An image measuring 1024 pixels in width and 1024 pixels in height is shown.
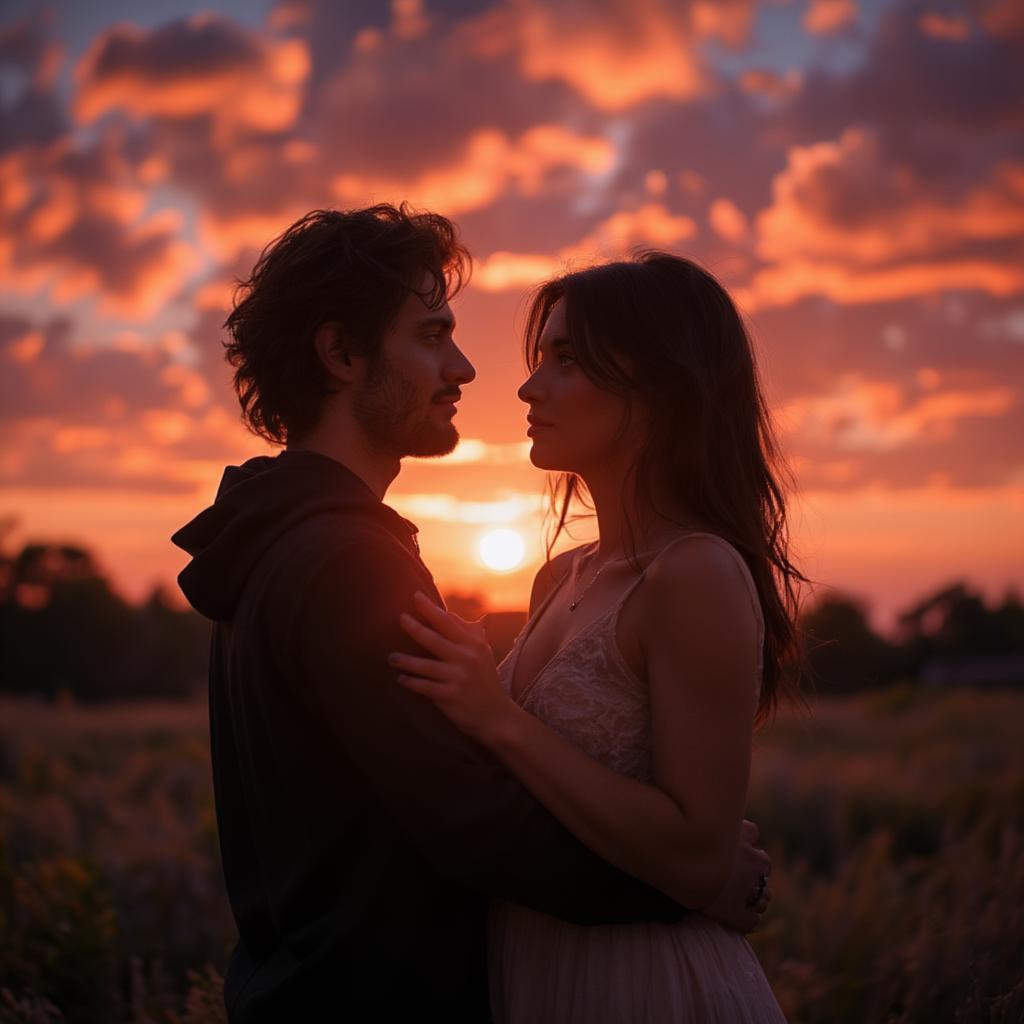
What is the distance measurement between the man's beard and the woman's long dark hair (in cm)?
54

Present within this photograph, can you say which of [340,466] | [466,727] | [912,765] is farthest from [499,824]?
[912,765]

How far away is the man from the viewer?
2.22 m

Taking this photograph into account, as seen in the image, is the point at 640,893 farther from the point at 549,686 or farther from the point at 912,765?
the point at 912,765

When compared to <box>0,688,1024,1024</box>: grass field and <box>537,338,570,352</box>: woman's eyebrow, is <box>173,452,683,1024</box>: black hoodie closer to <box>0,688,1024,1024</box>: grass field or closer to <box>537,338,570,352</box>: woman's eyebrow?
<box>537,338,570,352</box>: woman's eyebrow

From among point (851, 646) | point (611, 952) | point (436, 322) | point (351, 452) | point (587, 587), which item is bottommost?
point (851, 646)

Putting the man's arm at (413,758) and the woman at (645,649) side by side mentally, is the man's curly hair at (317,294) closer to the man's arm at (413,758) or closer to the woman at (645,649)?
the woman at (645,649)

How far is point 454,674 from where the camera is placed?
2.28 metres

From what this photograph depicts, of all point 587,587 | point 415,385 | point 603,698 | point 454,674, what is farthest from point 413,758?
point 415,385

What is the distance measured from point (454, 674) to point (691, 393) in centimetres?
104

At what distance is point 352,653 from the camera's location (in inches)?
87.7

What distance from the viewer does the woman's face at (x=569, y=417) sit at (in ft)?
9.38

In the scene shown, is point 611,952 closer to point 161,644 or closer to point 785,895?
point 785,895

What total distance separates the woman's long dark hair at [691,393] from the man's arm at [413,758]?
765mm

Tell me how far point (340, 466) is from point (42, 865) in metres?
4.04
